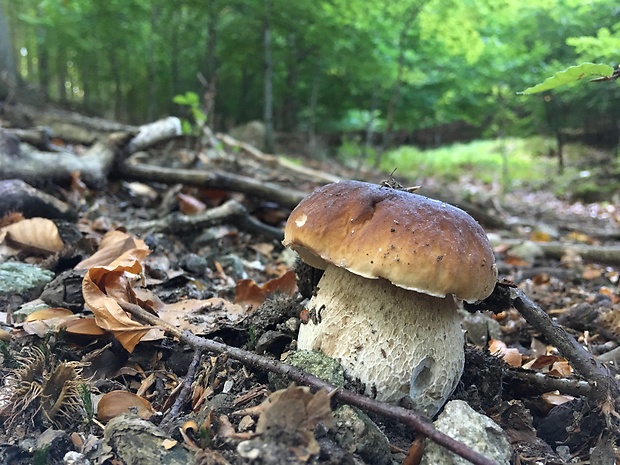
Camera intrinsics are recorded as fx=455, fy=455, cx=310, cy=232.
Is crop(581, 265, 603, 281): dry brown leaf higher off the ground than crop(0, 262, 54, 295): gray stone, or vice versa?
crop(0, 262, 54, 295): gray stone

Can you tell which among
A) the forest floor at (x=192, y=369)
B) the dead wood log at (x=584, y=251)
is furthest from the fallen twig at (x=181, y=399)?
the dead wood log at (x=584, y=251)

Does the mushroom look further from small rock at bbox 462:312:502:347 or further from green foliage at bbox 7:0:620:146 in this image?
green foliage at bbox 7:0:620:146

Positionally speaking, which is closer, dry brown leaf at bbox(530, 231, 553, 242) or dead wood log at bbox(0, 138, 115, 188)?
dead wood log at bbox(0, 138, 115, 188)

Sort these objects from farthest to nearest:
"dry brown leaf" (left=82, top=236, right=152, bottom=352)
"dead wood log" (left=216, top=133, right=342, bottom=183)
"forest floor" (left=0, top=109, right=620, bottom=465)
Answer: "dead wood log" (left=216, top=133, right=342, bottom=183) → "dry brown leaf" (left=82, top=236, right=152, bottom=352) → "forest floor" (left=0, top=109, right=620, bottom=465)

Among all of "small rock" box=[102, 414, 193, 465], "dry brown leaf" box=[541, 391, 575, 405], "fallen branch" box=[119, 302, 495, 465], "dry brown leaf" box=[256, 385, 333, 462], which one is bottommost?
"dry brown leaf" box=[541, 391, 575, 405]

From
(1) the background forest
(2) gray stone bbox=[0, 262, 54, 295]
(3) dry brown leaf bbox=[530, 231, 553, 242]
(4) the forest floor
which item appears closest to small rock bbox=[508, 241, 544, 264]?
(3) dry brown leaf bbox=[530, 231, 553, 242]
